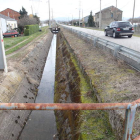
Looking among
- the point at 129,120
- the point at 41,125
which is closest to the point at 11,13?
the point at 41,125

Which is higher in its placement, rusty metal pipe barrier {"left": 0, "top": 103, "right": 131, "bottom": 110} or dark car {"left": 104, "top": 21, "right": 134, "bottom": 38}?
dark car {"left": 104, "top": 21, "right": 134, "bottom": 38}

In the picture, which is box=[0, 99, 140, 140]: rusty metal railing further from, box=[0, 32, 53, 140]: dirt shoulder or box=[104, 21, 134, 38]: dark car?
box=[104, 21, 134, 38]: dark car

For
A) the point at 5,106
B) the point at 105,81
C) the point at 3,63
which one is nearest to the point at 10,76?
the point at 3,63

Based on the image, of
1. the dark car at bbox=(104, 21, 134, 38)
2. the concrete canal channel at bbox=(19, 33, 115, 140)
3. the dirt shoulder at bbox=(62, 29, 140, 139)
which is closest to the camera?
the dirt shoulder at bbox=(62, 29, 140, 139)

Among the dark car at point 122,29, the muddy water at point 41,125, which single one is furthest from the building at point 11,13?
the muddy water at point 41,125

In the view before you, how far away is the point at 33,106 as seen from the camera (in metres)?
2.16

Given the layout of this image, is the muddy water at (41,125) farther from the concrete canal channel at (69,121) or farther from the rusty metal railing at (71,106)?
the rusty metal railing at (71,106)

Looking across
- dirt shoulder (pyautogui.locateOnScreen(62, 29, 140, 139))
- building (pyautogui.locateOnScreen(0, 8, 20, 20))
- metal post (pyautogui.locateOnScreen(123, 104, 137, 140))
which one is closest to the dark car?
dirt shoulder (pyautogui.locateOnScreen(62, 29, 140, 139))

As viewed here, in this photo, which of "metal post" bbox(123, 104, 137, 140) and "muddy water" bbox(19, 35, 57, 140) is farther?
"muddy water" bbox(19, 35, 57, 140)

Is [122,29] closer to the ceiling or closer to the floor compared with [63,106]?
closer to the ceiling

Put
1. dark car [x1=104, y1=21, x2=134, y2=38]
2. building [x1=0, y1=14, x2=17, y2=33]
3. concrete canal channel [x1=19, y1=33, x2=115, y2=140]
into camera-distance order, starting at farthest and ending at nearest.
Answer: building [x1=0, y1=14, x2=17, y2=33]
dark car [x1=104, y1=21, x2=134, y2=38]
concrete canal channel [x1=19, y1=33, x2=115, y2=140]

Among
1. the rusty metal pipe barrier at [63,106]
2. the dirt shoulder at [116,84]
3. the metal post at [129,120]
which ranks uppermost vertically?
the rusty metal pipe barrier at [63,106]

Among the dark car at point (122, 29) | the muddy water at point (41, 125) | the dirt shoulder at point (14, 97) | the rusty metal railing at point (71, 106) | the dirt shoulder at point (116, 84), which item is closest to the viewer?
the rusty metal railing at point (71, 106)

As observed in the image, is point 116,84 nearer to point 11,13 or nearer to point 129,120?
point 129,120
